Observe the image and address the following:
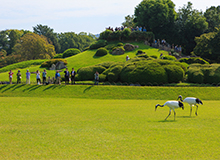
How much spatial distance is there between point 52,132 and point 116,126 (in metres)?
3.32

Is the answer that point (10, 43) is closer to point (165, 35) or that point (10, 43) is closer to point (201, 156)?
point (165, 35)

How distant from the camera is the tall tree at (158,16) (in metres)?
63.9

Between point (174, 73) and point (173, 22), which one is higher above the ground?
point (173, 22)

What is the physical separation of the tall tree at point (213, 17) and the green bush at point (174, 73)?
4287 cm

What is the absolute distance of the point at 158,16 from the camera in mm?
63625

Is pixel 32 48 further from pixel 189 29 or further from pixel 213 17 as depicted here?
pixel 213 17

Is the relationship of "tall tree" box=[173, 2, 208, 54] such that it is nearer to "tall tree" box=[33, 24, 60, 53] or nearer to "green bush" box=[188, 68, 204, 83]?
"green bush" box=[188, 68, 204, 83]

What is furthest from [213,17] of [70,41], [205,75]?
[70,41]

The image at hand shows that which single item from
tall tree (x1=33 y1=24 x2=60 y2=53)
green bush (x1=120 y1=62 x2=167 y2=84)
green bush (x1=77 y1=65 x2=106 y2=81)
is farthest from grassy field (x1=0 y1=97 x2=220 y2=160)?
tall tree (x1=33 y1=24 x2=60 y2=53)

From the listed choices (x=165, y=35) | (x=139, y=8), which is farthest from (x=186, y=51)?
(x=139, y=8)

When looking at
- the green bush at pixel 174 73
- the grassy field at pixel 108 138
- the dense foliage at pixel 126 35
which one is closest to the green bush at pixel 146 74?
the green bush at pixel 174 73

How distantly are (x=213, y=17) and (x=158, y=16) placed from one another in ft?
59.5

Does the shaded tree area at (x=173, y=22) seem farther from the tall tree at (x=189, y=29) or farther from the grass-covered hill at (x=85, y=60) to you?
the grass-covered hill at (x=85, y=60)

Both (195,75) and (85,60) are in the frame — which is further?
(85,60)
